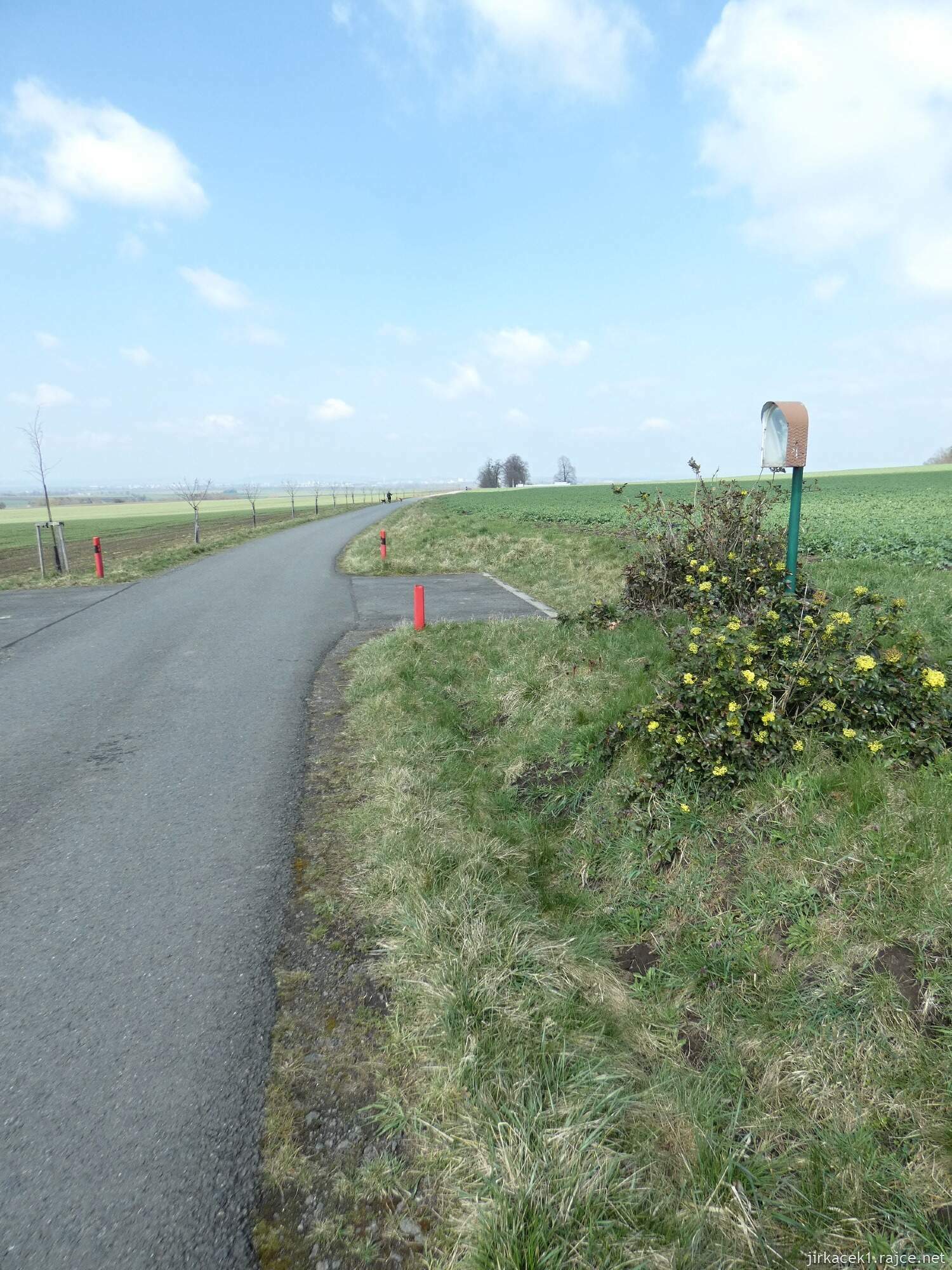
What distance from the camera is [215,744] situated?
6070 millimetres

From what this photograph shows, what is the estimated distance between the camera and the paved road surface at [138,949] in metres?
2.14

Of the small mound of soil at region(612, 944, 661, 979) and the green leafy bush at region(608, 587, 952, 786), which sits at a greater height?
the green leafy bush at region(608, 587, 952, 786)

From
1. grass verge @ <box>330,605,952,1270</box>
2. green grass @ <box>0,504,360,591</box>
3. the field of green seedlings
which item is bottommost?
grass verge @ <box>330,605,952,1270</box>

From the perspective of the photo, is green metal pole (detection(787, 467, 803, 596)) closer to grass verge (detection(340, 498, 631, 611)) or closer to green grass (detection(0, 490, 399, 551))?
grass verge (detection(340, 498, 631, 611))

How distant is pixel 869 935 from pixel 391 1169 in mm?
2266

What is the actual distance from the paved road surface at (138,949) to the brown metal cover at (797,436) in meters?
4.52

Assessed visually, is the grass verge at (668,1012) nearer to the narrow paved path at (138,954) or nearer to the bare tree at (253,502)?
the narrow paved path at (138,954)

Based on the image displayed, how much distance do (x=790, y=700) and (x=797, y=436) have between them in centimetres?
207

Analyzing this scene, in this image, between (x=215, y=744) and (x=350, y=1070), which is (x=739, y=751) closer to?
(x=350, y=1070)

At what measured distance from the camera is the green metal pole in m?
5.32

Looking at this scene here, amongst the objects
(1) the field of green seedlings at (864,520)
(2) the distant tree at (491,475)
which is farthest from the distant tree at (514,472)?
(1) the field of green seedlings at (864,520)

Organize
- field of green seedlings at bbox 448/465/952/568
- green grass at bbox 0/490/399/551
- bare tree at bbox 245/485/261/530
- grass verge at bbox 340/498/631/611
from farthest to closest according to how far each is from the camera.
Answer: green grass at bbox 0/490/399/551 < bare tree at bbox 245/485/261/530 < grass verge at bbox 340/498/631/611 < field of green seedlings at bbox 448/465/952/568

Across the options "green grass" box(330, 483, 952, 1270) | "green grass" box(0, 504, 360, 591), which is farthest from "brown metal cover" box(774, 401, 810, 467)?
"green grass" box(0, 504, 360, 591)

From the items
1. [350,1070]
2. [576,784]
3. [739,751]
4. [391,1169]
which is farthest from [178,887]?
[739,751]
